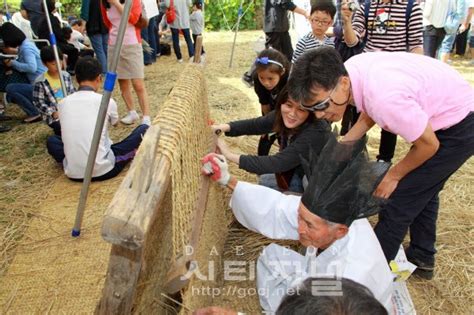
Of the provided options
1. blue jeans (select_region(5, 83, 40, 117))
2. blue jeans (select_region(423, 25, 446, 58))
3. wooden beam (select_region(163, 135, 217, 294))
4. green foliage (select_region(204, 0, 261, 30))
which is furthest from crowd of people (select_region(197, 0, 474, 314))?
green foliage (select_region(204, 0, 261, 30))

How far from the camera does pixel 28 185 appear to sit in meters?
3.58

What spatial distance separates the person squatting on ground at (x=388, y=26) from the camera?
10.6 ft

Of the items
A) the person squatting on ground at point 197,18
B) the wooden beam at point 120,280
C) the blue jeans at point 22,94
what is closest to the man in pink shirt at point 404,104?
the wooden beam at point 120,280

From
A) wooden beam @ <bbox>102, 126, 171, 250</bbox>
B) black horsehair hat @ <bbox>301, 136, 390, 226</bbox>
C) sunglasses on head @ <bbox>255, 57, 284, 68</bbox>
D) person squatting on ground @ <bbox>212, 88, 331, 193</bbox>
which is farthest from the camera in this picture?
sunglasses on head @ <bbox>255, 57, 284, 68</bbox>

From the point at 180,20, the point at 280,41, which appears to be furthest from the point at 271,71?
the point at 180,20

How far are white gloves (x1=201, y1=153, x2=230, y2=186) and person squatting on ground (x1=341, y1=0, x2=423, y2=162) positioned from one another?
6.23 ft

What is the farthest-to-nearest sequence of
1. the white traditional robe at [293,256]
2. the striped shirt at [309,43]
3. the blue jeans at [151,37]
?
the blue jeans at [151,37] → the striped shirt at [309,43] → the white traditional robe at [293,256]

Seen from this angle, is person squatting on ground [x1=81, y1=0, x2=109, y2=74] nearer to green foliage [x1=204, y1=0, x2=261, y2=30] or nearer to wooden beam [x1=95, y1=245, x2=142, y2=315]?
wooden beam [x1=95, y1=245, x2=142, y2=315]

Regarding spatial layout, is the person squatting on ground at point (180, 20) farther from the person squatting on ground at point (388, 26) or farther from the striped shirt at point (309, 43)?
the person squatting on ground at point (388, 26)

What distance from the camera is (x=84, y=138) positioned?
3.19 meters

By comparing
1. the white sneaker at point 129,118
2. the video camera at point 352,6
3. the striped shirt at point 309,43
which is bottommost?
the white sneaker at point 129,118

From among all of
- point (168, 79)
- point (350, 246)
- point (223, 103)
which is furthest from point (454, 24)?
point (350, 246)

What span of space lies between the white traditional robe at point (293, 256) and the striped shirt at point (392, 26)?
6.14 feet

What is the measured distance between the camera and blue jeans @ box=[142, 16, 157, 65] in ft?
25.1
